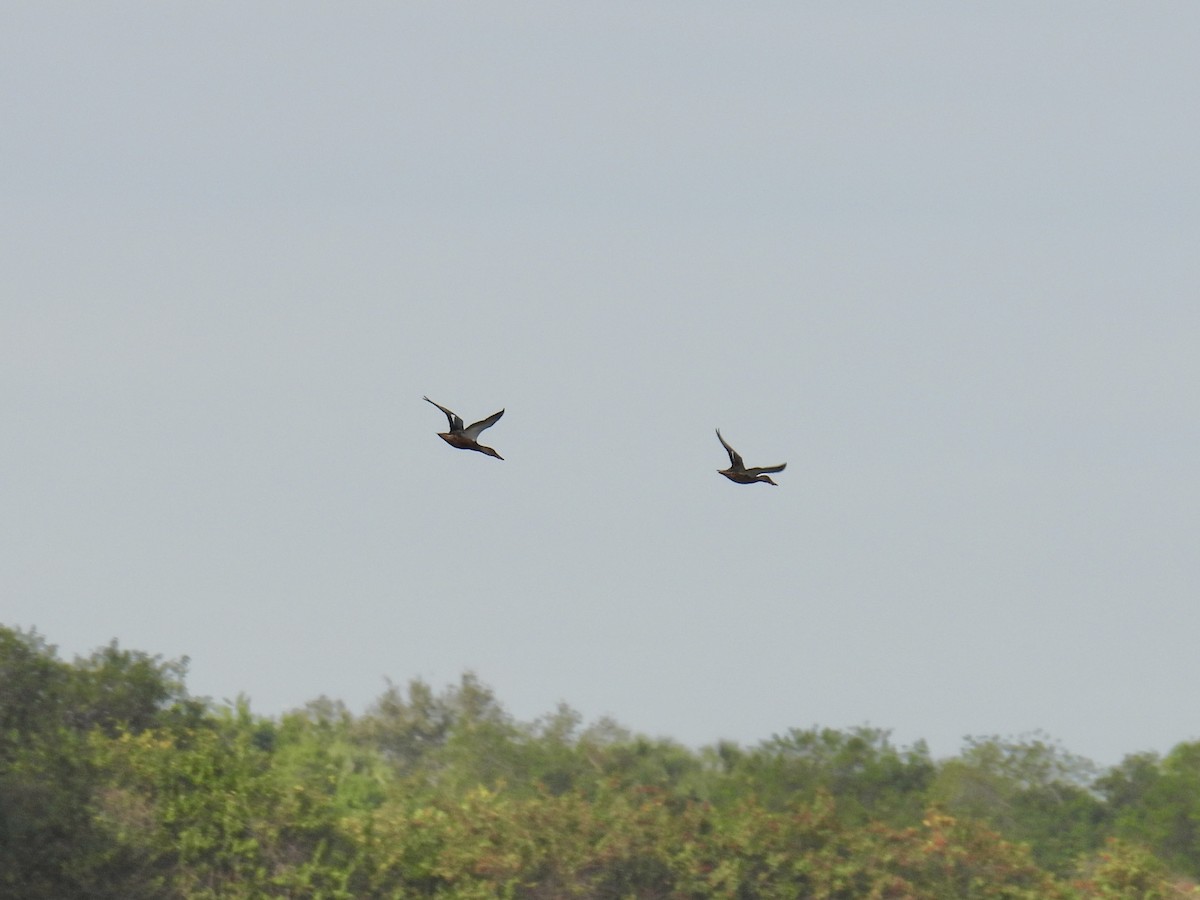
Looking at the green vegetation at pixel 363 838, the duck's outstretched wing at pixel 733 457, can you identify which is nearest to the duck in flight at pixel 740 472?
the duck's outstretched wing at pixel 733 457

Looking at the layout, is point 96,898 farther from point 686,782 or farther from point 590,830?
point 686,782

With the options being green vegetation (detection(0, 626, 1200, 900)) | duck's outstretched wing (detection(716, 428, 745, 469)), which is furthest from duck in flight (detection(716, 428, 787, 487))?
green vegetation (detection(0, 626, 1200, 900))

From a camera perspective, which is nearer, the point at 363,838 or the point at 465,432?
the point at 465,432

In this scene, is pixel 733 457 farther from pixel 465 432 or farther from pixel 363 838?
pixel 363 838

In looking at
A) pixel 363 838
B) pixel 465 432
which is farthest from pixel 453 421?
pixel 363 838

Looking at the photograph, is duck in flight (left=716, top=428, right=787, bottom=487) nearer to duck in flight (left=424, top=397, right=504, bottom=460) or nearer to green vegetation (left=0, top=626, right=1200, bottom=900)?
duck in flight (left=424, top=397, right=504, bottom=460)

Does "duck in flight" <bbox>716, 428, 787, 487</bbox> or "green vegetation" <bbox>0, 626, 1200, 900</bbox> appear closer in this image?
"duck in flight" <bbox>716, 428, 787, 487</bbox>

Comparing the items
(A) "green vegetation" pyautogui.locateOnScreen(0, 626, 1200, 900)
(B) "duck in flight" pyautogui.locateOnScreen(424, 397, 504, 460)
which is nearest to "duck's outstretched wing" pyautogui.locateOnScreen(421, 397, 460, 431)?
(B) "duck in flight" pyautogui.locateOnScreen(424, 397, 504, 460)

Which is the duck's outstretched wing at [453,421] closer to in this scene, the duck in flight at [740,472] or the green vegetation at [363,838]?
the duck in flight at [740,472]

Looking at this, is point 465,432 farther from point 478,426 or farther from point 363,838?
point 363,838

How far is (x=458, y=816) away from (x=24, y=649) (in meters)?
11.4

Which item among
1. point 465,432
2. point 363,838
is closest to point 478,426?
point 465,432

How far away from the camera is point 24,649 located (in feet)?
156

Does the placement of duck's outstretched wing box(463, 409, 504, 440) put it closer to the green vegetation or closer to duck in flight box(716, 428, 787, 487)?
duck in flight box(716, 428, 787, 487)
